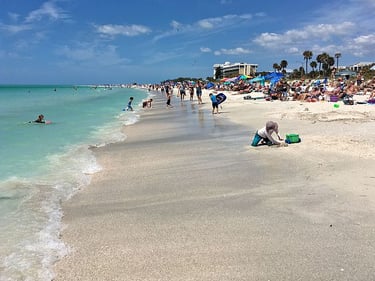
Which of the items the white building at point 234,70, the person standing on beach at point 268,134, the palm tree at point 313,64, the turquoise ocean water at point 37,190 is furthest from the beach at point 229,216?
the white building at point 234,70

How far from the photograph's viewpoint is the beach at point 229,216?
12.1 feet

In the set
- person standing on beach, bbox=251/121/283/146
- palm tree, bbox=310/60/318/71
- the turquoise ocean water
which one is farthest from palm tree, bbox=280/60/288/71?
person standing on beach, bbox=251/121/283/146

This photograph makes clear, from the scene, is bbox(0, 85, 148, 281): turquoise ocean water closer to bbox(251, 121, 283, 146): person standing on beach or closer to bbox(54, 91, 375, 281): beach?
bbox(54, 91, 375, 281): beach

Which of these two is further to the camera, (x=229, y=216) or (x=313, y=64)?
(x=313, y=64)

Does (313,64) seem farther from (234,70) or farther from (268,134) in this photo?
(268,134)

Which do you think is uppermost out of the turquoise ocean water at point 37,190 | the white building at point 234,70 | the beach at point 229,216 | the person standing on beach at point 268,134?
the white building at point 234,70

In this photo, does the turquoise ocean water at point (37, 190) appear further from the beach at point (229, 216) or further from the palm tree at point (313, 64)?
the palm tree at point (313, 64)

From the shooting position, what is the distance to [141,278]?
11.6ft

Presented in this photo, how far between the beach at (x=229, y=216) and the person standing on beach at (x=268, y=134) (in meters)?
0.34

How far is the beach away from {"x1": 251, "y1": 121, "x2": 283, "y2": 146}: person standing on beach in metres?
0.34

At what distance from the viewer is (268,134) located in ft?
31.2

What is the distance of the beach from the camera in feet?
12.1

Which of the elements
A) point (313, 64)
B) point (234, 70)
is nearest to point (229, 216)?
point (313, 64)

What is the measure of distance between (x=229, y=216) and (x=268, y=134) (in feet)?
16.1
